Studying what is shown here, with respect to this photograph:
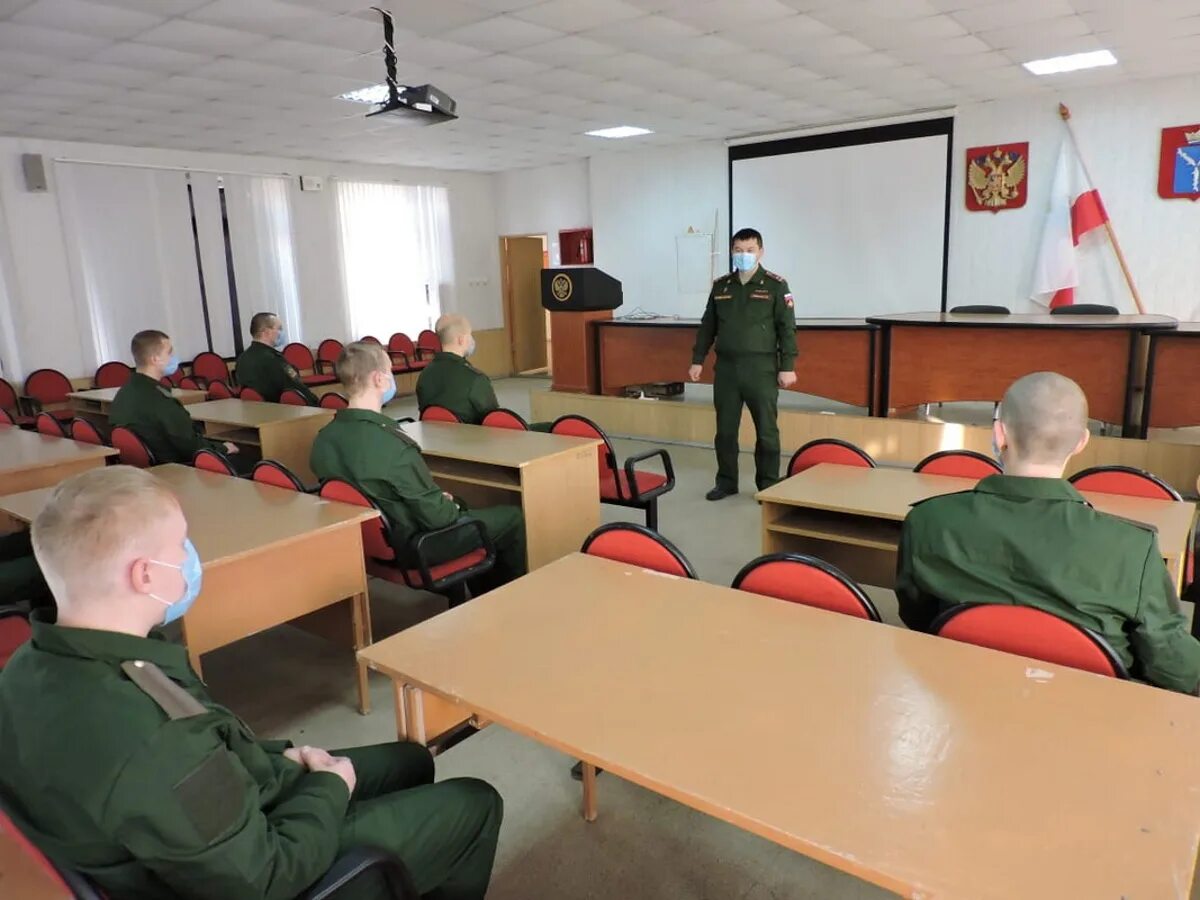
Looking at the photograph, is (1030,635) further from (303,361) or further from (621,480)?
(303,361)

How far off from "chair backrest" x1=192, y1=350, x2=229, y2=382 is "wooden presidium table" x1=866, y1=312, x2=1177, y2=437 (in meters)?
6.71

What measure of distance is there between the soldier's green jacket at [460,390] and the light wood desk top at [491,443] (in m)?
0.23

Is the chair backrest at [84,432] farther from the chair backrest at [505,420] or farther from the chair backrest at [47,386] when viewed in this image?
the chair backrest at [47,386]

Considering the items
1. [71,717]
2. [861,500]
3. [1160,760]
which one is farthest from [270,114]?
[1160,760]

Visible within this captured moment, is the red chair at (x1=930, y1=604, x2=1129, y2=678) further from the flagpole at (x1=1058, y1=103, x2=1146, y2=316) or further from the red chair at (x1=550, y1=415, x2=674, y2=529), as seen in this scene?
the flagpole at (x1=1058, y1=103, x2=1146, y2=316)

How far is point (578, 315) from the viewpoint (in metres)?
7.44

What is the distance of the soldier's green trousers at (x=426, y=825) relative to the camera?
1.45 m

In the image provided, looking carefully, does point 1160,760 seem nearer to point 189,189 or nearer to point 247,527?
point 247,527

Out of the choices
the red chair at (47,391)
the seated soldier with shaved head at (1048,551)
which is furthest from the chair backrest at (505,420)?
the red chair at (47,391)

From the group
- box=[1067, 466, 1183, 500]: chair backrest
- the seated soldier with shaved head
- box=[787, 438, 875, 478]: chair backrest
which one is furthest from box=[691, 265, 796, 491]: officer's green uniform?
the seated soldier with shaved head

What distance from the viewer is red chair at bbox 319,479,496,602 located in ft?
9.69

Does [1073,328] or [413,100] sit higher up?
[413,100]

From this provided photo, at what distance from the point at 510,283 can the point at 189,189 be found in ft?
15.1

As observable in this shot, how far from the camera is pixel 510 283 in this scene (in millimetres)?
12242
